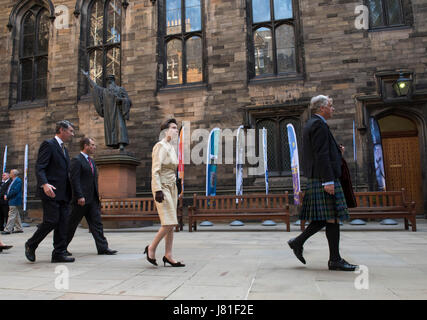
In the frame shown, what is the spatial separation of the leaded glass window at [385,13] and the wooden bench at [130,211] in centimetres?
867

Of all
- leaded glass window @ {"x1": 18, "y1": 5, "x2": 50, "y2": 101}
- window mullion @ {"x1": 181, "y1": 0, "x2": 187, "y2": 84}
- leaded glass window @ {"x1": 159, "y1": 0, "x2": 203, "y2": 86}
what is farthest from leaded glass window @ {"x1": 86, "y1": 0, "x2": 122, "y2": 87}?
window mullion @ {"x1": 181, "y1": 0, "x2": 187, "y2": 84}

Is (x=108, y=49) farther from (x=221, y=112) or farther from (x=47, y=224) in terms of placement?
(x=47, y=224)

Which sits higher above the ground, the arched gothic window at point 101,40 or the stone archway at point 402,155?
the arched gothic window at point 101,40

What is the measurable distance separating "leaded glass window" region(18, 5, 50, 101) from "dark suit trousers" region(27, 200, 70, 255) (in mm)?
11958

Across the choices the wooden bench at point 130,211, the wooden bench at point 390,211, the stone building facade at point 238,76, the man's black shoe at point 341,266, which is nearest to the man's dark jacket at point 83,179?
the man's black shoe at point 341,266

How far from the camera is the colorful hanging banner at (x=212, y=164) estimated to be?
10.1 meters

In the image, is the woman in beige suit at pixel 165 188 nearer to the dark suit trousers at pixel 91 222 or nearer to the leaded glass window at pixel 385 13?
the dark suit trousers at pixel 91 222

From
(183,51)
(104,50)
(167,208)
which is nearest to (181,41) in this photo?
(183,51)

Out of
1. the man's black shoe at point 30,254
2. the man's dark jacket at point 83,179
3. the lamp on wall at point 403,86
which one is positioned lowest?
the man's black shoe at point 30,254

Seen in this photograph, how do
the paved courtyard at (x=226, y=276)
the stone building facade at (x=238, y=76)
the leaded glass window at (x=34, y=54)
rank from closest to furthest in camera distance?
the paved courtyard at (x=226, y=276) < the stone building facade at (x=238, y=76) < the leaded glass window at (x=34, y=54)

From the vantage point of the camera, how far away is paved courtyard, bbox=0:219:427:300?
2662 millimetres

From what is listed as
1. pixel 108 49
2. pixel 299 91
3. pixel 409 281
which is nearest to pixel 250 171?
pixel 299 91

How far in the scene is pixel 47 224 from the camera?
445 centimetres

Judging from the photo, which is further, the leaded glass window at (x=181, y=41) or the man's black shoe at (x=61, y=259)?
the leaded glass window at (x=181, y=41)
